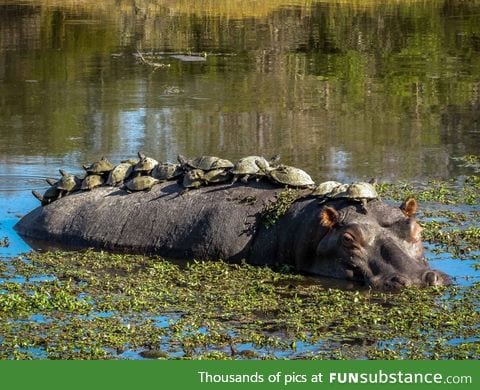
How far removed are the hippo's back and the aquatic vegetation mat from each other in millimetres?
463

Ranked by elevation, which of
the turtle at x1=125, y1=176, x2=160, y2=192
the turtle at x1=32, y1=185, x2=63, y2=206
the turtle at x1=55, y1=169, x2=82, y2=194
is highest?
the turtle at x1=125, y1=176, x2=160, y2=192

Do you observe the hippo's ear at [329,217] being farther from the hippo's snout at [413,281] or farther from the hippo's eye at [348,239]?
the hippo's snout at [413,281]

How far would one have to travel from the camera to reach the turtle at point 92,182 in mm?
13594

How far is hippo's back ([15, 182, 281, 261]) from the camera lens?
487 inches

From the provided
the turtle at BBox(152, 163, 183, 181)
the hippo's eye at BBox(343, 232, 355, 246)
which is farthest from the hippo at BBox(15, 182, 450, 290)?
the turtle at BBox(152, 163, 183, 181)

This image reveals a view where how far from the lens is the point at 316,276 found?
38.1ft

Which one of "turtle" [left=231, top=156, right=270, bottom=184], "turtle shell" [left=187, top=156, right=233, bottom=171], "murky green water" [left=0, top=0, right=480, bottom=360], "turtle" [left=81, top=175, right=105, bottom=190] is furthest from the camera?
"murky green water" [left=0, top=0, right=480, bottom=360]

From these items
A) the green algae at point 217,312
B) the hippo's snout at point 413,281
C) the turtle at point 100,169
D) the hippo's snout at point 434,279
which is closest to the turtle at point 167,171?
the turtle at point 100,169

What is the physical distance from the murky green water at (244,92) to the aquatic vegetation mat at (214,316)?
4.30 feet

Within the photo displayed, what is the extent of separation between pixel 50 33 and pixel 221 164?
21955 millimetres

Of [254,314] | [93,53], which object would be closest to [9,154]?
[254,314]

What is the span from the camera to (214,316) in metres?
9.97

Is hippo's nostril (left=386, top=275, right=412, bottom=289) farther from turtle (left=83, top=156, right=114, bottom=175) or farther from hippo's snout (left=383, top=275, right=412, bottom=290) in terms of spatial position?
turtle (left=83, top=156, right=114, bottom=175)

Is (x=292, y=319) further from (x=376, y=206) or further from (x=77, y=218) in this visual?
(x=77, y=218)
